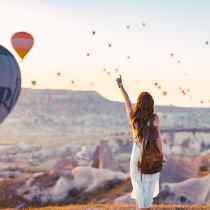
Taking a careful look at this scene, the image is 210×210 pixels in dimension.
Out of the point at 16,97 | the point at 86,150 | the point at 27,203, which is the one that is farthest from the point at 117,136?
the point at 16,97

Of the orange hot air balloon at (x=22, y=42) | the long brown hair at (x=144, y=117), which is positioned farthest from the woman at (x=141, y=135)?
the orange hot air balloon at (x=22, y=42)

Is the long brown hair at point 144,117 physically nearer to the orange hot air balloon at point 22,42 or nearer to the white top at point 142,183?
the white top at point 142,183

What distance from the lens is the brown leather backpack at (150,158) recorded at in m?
13.7

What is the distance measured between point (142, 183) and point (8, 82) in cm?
1431

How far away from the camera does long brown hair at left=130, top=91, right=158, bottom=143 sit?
13383 mm

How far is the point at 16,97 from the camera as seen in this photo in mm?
28266

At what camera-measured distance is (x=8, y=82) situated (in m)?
27.6

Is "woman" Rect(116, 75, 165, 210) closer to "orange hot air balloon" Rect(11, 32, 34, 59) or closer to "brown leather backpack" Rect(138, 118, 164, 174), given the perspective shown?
"brown leather backpack" Rect(138, 118, 164, 174)

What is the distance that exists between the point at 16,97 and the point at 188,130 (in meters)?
48.6

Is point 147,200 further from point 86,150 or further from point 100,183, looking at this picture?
point 86,150

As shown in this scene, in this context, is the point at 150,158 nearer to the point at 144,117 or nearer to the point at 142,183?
the point at 142,183

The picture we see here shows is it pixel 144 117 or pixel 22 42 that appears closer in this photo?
pixel 144 117

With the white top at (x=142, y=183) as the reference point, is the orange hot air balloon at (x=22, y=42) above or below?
above

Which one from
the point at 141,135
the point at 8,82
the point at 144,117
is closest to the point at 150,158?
the point at 141,135
